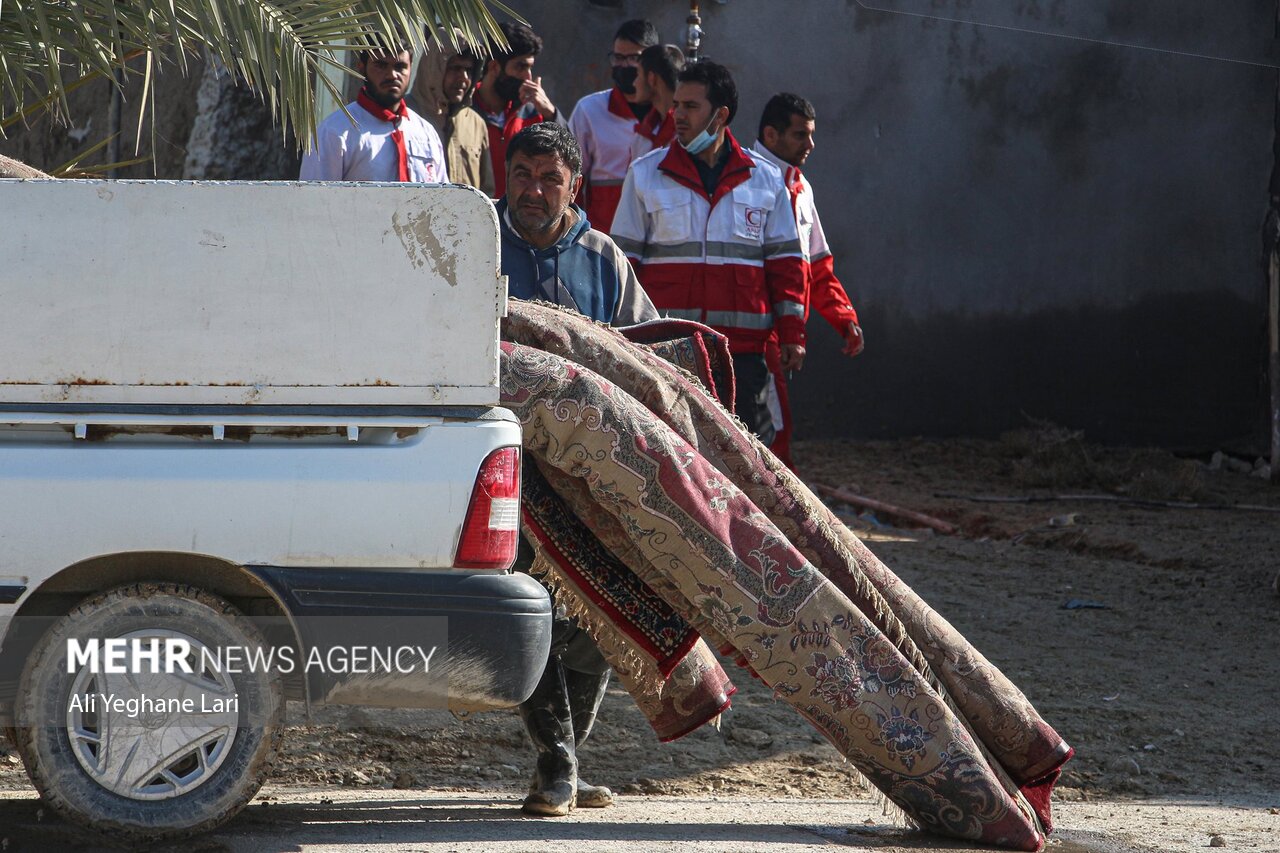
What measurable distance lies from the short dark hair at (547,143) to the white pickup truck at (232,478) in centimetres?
135

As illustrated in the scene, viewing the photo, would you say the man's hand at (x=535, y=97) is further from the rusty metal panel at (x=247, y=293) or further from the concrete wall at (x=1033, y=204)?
the rusty metal panel at (x=247, y=293)

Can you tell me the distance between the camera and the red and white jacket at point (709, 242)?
6.86 m

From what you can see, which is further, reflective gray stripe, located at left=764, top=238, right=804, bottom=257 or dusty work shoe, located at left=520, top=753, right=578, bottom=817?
reflective gray stripe, located at left=764, top=238, right=804, bottom=257

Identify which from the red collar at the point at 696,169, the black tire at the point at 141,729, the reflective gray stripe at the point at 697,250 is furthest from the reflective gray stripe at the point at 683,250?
the black tire at the point at 141,729

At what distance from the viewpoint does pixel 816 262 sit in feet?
24.8

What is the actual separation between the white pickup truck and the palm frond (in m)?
1.57

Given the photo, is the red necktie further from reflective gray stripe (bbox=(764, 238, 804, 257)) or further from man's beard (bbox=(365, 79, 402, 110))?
reflective gray stripe (bbox=(764, 238, 804, 257))

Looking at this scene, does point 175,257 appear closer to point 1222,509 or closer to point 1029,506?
point 1029,506

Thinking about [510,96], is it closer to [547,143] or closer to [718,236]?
[718,236]

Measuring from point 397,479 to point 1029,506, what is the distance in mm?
7226

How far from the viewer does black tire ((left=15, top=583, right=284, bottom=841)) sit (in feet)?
11.4

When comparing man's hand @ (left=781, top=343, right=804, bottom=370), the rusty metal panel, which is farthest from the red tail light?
man's hand @ (left=781, top=343, right=804, bottom=370)

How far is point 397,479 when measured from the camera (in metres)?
3.49

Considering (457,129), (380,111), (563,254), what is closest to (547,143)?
(563,254)
